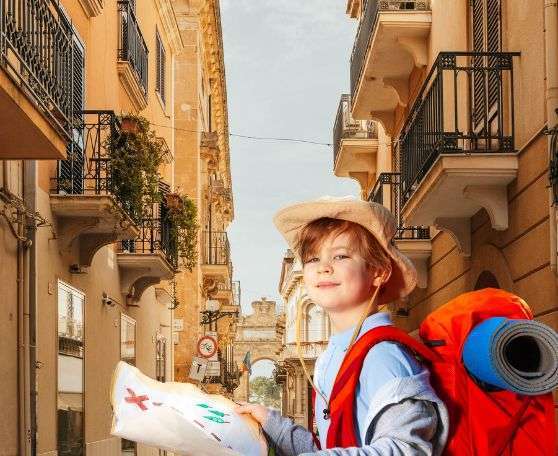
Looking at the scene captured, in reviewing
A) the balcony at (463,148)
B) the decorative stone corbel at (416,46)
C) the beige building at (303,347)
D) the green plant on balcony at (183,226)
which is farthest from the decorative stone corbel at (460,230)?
the beige building at (303,347)

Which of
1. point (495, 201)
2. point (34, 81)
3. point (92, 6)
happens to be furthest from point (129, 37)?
point (495, 201)

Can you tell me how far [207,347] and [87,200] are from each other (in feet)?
47.4

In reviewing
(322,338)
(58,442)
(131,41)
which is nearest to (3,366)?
(58,442)

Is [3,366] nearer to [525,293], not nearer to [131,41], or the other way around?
[525,293]

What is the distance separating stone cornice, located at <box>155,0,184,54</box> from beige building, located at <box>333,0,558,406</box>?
724cm

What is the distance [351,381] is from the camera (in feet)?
9.25

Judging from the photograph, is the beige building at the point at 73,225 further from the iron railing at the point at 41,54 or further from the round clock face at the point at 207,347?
the round clock face at the point at 207,347

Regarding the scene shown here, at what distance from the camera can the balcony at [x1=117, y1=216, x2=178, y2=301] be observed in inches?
687

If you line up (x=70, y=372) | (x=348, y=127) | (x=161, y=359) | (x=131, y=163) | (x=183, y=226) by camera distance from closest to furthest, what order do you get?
(x=70, y=372) → (x=131, y=163) → (x=183, y=226) → (x=348, y=127) → (x=161, y=359)

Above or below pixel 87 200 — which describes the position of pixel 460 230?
below

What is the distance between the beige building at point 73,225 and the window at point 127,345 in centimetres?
3

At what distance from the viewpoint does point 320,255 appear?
319cm

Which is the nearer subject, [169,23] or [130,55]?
[130,55]

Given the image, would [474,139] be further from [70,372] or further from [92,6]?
[92,6]
